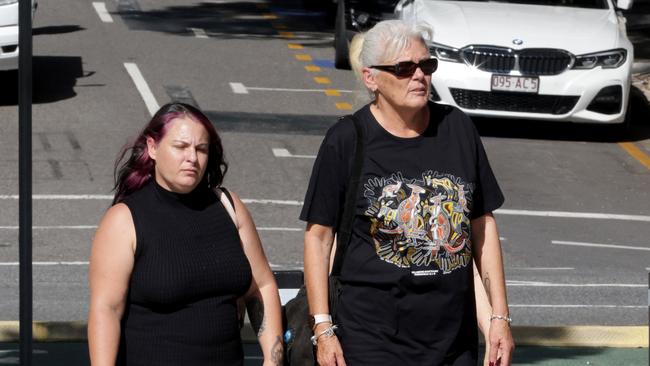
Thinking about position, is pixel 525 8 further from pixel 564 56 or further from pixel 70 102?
pixel 70 102

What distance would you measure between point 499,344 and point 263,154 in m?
9.95

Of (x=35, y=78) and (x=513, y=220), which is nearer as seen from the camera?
(x=513, y=220)

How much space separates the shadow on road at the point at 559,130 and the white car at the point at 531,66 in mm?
834

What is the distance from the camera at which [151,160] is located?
4484mm

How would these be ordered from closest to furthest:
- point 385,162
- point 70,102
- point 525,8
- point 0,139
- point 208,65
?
1. point 385,162
2. point 0,139
3. point 525,8
4. point 70,102
5. point 208,65

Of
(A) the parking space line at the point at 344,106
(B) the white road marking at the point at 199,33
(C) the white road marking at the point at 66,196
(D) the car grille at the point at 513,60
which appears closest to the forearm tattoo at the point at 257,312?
(C) the white road marking at the point at 66,196

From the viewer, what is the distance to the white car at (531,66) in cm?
1484

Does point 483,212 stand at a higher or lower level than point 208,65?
higher

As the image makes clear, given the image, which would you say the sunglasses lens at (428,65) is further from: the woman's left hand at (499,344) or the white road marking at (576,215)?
the white road marking at (576,215)

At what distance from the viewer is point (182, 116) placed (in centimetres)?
443

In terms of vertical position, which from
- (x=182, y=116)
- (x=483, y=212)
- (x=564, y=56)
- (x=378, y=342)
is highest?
(x=182, y=116)

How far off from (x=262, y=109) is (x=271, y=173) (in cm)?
340

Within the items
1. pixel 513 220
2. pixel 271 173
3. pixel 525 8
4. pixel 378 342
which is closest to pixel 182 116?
pixel 378 342

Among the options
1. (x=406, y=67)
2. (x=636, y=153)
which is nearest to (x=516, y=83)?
(x=636, y=153)
